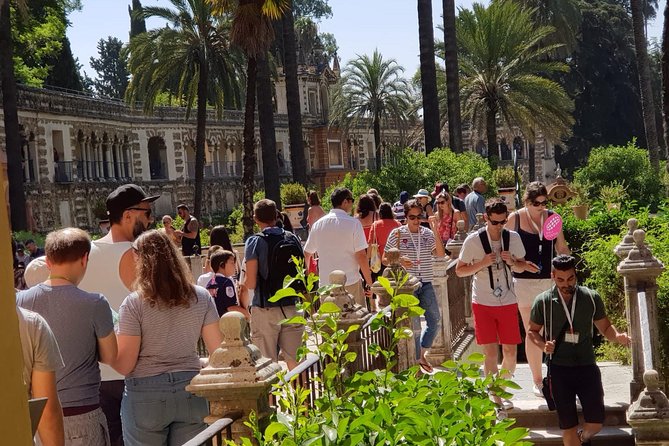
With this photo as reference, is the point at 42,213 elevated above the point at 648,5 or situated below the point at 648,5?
below

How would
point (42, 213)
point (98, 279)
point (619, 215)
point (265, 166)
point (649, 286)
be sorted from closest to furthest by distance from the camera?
point (98, 279), point (649, 286), point (619, 215), point (265, 166), point (42, 213)

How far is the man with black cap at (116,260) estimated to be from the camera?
254 inches

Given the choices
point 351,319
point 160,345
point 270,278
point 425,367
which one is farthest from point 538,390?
point 160,345

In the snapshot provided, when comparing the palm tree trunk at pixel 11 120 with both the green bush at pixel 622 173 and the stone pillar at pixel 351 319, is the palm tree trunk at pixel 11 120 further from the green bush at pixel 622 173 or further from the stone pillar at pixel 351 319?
the stone pillar at pixel 351 319

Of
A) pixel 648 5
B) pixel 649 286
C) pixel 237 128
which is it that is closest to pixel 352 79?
pixel 237 128

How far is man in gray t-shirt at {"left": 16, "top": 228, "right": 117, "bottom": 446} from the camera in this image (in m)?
5.50

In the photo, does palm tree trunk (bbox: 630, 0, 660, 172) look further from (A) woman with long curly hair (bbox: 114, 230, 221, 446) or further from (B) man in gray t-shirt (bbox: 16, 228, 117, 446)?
(B) man in gray t-shirt (bbox: 16, 228, 117, 446)

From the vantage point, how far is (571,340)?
8070 mm

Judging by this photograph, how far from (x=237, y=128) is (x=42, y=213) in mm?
24547

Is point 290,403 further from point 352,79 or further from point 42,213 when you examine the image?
point 352,79

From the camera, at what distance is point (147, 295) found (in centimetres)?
581

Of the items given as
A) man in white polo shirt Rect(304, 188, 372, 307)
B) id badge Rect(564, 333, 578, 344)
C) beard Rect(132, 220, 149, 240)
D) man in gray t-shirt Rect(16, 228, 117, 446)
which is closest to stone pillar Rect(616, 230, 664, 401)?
id badge Rect(564, 333, 578, 344)

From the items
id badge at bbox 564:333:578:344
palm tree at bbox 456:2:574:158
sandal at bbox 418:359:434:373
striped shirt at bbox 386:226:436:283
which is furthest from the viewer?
palm tree at bbox 456:2:574:158

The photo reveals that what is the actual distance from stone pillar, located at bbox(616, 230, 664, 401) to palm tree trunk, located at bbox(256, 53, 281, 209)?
16.1 meters
